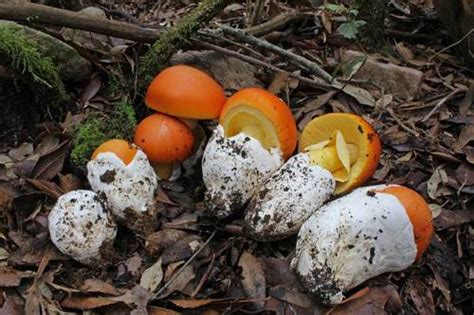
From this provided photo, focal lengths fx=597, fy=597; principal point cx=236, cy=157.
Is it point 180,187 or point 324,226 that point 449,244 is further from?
point 180,187

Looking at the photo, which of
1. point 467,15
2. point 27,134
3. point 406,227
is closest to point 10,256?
point 27,134

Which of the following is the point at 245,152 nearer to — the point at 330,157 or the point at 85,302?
the point at 330,157

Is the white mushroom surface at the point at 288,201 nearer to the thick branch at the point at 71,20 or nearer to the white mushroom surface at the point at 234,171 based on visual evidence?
the white mushroom surface at the point at 234,171

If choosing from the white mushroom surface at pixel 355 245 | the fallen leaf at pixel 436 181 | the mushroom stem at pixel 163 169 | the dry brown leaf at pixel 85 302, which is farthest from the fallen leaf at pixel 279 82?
the dry brown leaf at pixel 85 302

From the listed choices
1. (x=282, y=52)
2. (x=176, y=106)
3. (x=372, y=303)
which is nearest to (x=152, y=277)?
(x=176, y=106)

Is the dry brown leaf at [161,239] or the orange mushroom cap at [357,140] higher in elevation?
the orange mushroom cap at [357,140]
